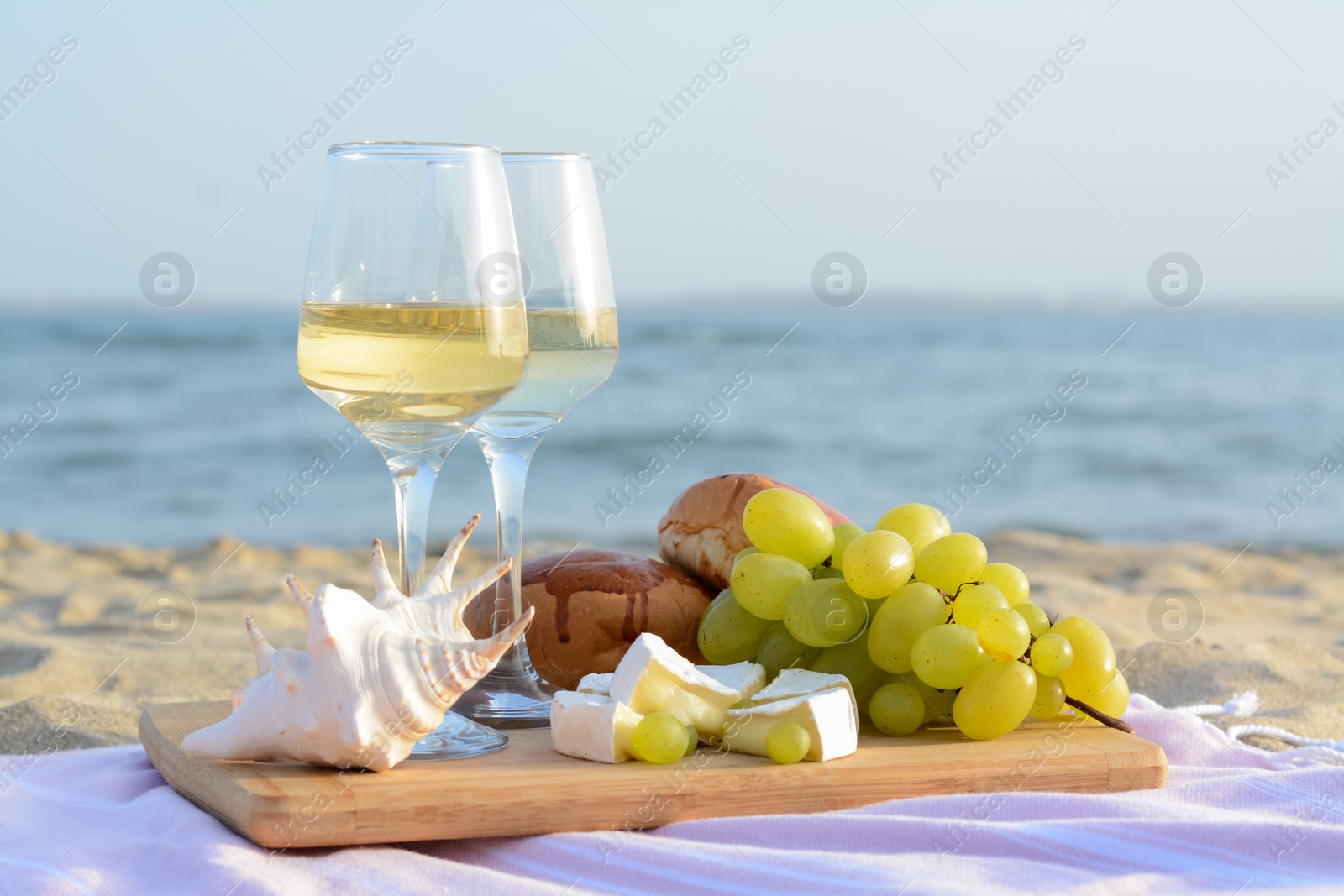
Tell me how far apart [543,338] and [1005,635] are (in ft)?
2.63

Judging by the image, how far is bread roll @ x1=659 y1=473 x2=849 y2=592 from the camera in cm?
220

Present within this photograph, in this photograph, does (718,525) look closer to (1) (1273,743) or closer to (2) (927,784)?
(2) (927,784)

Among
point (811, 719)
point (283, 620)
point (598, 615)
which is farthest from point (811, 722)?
point (283, 620)

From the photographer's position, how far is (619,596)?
2.09 m

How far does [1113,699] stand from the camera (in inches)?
76.5

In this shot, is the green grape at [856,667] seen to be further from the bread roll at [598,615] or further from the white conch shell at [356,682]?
the white conch shell at [356,682]

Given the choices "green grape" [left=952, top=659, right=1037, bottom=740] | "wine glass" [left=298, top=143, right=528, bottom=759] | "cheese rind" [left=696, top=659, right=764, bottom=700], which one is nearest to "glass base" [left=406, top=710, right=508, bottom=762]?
"wine glass" [left=298, top=143, right=528, bottom=759]

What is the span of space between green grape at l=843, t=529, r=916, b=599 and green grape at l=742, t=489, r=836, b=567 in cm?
15

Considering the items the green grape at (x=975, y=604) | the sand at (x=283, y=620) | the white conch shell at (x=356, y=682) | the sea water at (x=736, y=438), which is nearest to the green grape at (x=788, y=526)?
the green grape at (x=975, y=604)

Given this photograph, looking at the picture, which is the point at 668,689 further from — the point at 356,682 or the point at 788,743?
the point at 356,682

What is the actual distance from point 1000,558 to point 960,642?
161 inches

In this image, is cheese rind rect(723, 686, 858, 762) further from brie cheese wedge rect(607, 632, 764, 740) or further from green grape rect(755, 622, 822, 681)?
green grape rect(755, 622, 822, 681)

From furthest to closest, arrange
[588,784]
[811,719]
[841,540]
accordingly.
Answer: [841,540] < [811,719] < [588,784]

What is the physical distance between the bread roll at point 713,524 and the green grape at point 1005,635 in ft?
1.52
